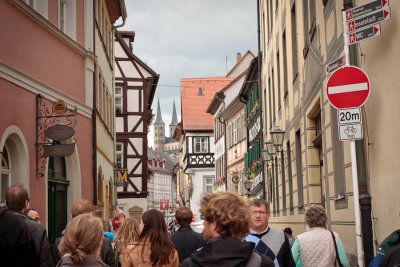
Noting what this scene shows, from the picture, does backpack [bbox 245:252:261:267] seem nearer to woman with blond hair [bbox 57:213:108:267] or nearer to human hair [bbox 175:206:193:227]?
woman with blond hair [bbox 57:213:108:267]

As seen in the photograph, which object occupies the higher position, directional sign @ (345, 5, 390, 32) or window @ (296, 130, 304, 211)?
directional sign @ (345, 5, 390, 32)

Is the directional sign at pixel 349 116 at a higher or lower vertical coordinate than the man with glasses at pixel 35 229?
higher

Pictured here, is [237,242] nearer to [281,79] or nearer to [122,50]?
[281,79]

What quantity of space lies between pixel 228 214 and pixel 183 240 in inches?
184

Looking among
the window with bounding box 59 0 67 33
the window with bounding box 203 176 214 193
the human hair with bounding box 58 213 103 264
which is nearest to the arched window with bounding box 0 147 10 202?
the window with bounding box 59 0 67 33

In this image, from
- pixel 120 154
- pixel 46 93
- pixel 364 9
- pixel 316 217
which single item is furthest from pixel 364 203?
pixel 120 154

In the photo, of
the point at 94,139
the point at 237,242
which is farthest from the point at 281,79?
the point at 237,242

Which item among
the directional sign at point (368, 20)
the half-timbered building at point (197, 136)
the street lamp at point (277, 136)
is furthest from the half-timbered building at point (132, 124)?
the directional sign at point (368, 20)

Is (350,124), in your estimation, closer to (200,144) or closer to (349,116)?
(349,116)

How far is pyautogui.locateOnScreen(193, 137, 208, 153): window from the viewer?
66569 millimetres

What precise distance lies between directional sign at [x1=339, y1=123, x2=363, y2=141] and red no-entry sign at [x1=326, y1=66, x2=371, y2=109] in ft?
0.66

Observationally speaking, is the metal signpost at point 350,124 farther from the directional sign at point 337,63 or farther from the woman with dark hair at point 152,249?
the woman with dark hair at point 152,249

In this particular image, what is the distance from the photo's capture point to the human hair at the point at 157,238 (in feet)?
19.1

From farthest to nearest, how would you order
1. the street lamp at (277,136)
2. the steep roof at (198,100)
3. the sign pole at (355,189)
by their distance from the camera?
the steep roof at (198,100) → the street lamp at (277,136) → the sign pole at (355,189)
